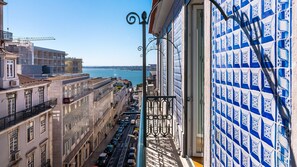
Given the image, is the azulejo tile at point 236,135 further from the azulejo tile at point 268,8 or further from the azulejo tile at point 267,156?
the azulejo tile at point 268,8

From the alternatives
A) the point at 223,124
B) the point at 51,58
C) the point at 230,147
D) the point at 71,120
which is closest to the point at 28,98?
the point at 71,120

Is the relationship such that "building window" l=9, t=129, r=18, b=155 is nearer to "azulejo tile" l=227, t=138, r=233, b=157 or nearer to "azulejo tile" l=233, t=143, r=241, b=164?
"azulejo tile" l=227, t=138, r=233, b=157

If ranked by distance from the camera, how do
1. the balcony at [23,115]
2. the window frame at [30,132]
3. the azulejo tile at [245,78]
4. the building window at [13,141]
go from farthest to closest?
the window frame at [30,132] → the building window at [13,141] → the balcony at [23,115] → the azulejo tile at [245,78]

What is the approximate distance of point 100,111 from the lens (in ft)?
129

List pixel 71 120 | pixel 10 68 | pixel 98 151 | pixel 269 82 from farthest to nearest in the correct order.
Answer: pixel 98 151 < pixel 71 120 < pixel 10 68 < pixel 269 82

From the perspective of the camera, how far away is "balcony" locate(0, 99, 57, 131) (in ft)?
48.7

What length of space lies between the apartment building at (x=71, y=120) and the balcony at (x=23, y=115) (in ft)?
4.52

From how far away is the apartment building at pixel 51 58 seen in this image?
187 feet

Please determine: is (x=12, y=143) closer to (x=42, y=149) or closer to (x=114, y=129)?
(x=42, y=149)

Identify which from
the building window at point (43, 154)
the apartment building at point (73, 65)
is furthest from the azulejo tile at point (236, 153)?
the apartment building at point (73, 65)

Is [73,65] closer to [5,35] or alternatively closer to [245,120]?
[5,35]

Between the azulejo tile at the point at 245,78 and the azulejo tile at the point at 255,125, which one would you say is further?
the azulejo tile at the point at 245,78

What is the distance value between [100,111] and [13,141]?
938 inches

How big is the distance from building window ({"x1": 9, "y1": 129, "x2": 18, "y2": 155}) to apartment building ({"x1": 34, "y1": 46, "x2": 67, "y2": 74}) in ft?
130
